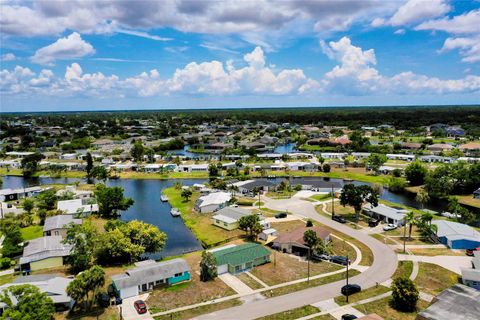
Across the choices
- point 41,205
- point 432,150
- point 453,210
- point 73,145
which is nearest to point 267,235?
point 453,210

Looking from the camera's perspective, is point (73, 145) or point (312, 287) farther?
point (73, 145)

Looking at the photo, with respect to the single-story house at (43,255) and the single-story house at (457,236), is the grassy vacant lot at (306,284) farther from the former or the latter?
the single-story house at (43,255)

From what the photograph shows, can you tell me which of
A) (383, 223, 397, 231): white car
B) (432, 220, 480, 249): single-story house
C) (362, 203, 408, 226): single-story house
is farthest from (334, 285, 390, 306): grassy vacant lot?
(362, 203, 408, 226): single-story house

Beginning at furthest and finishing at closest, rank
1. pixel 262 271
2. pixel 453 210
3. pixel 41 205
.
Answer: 1. pixel 41 205
2. pixel 453 210
3. pixel 262 271

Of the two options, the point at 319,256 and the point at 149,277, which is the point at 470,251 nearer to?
the point at 319,256

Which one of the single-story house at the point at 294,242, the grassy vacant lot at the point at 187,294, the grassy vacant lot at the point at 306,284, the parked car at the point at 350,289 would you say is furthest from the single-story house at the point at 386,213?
the grassy vacant lot at the point at 187,294

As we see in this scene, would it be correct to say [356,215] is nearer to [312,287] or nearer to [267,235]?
[267,235]

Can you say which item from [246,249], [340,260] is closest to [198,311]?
[246,249]

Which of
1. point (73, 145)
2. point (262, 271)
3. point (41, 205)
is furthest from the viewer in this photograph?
point (73, 145)
